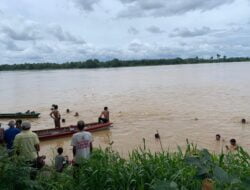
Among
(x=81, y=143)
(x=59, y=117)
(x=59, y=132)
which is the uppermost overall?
(x=81, y=143)

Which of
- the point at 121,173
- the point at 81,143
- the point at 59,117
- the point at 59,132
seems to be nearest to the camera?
the point at 121,173

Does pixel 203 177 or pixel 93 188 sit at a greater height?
pixel 203 177

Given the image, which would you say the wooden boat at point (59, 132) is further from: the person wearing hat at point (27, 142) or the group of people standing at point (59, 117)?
the person wearing hat at point (27, 142)

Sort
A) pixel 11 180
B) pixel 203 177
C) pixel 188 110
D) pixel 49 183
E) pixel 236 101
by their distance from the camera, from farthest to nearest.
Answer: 1. pixel 236 101
2. pixel 188 110
3. pixel 49 183
4. pixel 11 180
5. pixel 203 177

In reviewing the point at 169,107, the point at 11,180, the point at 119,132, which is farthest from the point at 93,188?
the point at 169,107

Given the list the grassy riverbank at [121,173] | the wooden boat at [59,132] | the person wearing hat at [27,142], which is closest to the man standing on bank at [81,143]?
the person wearing hat at [27,142]

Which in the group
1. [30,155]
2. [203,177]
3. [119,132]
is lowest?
[119,132]

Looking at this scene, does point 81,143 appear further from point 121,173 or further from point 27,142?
point 121,173

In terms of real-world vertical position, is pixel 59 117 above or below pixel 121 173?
below

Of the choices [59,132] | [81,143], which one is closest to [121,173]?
[81,143]

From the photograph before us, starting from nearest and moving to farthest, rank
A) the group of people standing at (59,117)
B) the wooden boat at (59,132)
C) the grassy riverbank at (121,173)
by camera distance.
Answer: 1. the grassy riverbank at (121,173)
2. the wooden boat at (59,132)
3. the group of people standing at (59,117)

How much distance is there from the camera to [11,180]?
5199 mm

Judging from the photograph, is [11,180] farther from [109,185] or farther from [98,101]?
[98,101]

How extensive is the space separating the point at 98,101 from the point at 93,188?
34.3 metres
